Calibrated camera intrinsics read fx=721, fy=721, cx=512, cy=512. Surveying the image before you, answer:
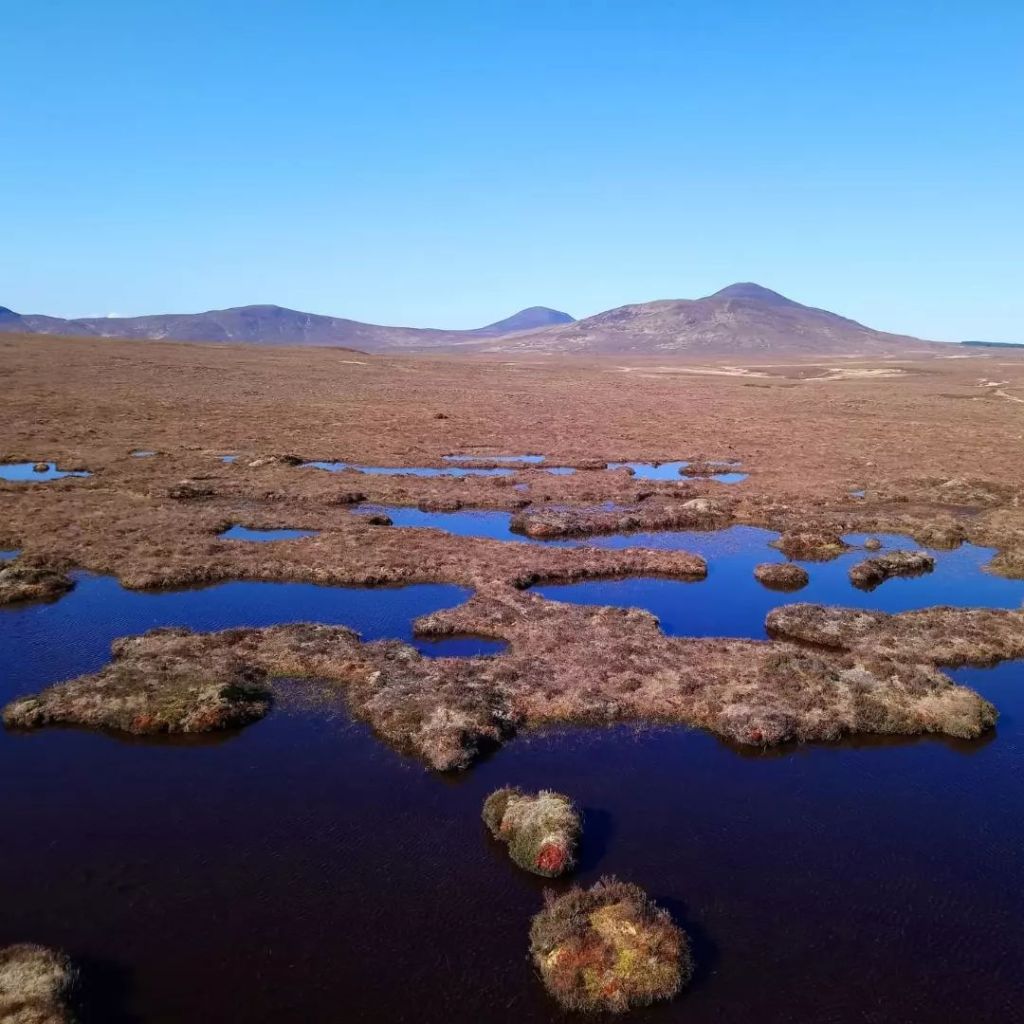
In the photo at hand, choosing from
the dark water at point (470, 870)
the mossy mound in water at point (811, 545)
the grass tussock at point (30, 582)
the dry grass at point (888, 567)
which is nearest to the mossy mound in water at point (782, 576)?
the dry grass at point (888, 567)

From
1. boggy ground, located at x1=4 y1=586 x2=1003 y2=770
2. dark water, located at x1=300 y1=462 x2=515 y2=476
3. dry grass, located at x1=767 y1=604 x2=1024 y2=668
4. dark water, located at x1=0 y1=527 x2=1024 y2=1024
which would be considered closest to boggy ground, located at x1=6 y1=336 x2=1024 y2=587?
dark water, located at x1=300 y1=462 x2=515 y2=476

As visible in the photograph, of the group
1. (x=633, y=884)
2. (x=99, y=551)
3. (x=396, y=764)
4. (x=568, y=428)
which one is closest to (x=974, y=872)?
(x=633, y=884)

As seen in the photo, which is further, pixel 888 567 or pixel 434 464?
pixel 434 464

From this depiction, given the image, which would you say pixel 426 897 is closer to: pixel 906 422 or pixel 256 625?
pixel 256 625

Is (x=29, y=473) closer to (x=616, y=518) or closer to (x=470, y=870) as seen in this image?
(x=616, y=518)

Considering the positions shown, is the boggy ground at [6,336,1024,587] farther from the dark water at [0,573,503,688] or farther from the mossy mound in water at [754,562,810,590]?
the mossy mound in water at [754,562,810,590]

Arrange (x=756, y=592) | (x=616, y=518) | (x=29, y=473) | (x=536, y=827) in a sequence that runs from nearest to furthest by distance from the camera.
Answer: (x=536, y=827), (x=756, y=592), (x=616, y=518), (x=29, y=473)

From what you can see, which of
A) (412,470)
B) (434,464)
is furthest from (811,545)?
(434,464)
